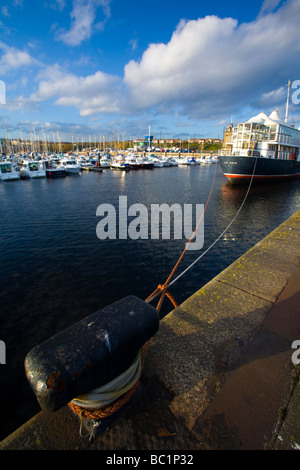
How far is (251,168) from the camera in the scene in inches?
1217

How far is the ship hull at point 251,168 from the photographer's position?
30125 millimetres

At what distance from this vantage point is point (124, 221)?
620 inches

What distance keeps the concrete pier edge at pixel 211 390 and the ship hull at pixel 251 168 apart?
30306 mm

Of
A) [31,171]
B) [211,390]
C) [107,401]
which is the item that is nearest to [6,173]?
[31,171]

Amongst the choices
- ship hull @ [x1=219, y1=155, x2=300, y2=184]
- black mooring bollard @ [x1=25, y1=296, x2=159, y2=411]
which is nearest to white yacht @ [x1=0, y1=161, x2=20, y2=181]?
ship hull @ [x1=219, y1=155, x2=300, y2=184]

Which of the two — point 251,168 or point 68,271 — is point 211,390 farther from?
point 251,168

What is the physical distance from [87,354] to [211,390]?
1504 mm

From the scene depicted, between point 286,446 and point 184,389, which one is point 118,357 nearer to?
point 184,389

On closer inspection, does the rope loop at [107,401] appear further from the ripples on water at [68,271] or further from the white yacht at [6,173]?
the white yacht at [6,173]

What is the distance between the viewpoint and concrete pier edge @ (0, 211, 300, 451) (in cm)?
187

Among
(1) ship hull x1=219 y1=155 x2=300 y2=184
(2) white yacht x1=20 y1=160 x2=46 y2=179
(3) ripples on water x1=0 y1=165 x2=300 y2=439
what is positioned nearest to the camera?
(3) ripples on water x1=0 y1=165 x2=300 y2=439

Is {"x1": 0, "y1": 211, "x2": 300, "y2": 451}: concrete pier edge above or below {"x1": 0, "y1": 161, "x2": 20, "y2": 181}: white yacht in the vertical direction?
below

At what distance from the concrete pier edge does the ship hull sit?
99.4ft

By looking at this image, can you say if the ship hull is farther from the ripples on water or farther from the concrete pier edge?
the concrete pier edge
